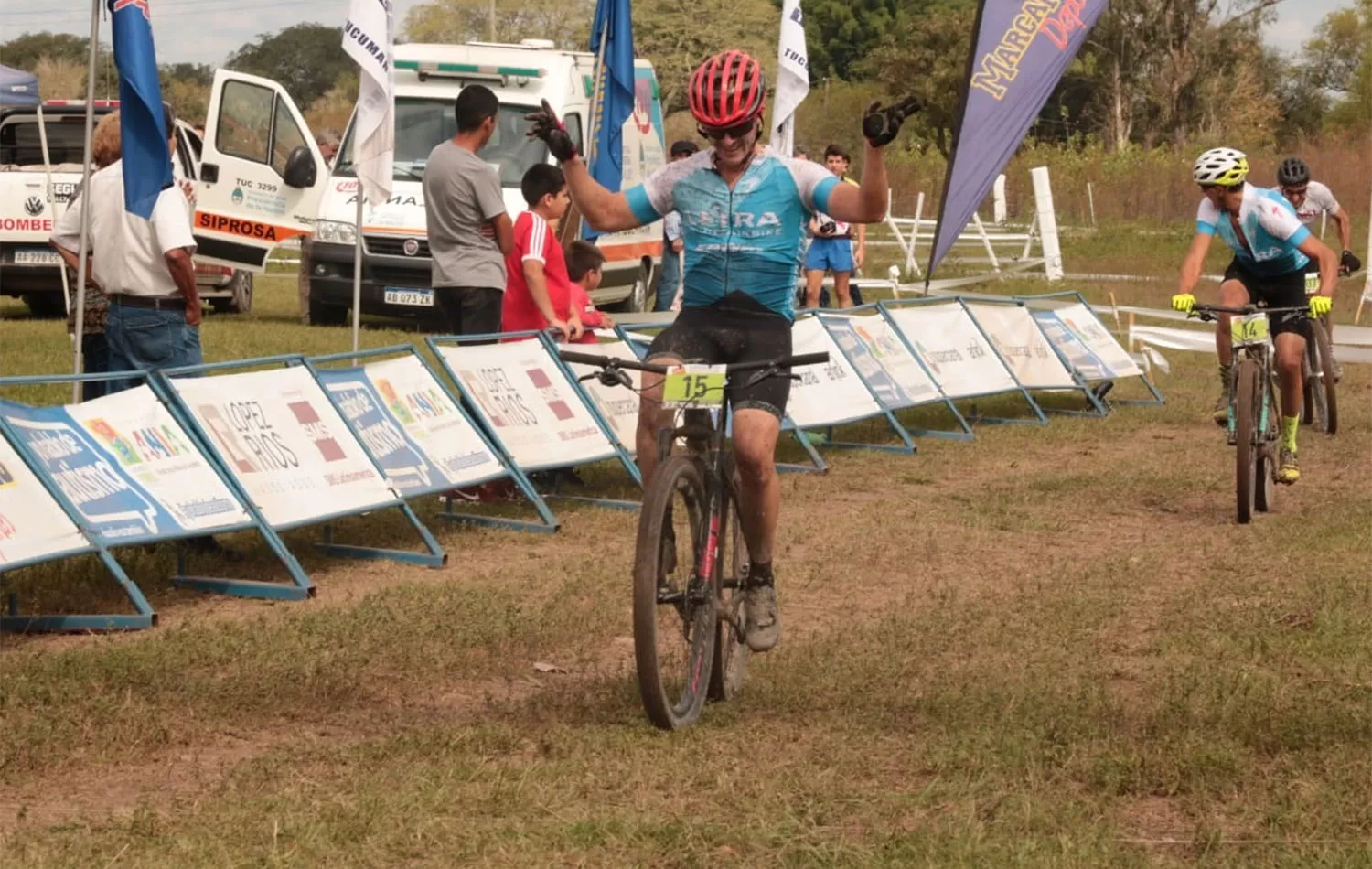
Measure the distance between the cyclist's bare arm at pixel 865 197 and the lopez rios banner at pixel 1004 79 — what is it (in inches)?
48.2

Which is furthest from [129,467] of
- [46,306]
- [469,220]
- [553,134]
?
[46,306]

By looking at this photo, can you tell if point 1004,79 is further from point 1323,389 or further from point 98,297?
point 1323,389

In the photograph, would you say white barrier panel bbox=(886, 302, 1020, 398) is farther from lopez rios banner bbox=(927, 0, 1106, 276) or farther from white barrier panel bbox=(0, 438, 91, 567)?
white barrier panel bbox=(0, 438, 91, 567)

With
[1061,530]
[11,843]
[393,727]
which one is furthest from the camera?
[1061,530]

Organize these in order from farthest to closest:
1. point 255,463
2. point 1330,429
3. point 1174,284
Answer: point 1174,284
point 1330,429
point 255,463

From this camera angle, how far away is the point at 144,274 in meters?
9.36

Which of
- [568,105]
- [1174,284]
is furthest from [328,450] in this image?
[1174,284]

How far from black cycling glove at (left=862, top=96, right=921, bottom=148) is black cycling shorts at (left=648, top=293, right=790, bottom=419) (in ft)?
2.59

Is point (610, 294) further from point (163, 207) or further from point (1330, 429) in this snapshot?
point (163, 207)

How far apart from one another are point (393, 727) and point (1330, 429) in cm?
1041

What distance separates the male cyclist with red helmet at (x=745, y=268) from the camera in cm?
657

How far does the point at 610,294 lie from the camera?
73.6 ft

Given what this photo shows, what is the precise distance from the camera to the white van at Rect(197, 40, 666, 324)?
20.9m

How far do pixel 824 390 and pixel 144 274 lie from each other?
5.31 meters
